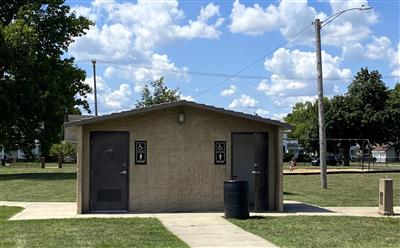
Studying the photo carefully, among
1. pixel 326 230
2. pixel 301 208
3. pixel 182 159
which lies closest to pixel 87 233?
pixel 326 230

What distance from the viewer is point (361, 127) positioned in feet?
224

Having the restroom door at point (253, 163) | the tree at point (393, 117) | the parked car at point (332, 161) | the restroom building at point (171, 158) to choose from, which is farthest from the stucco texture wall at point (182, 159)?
the tree at point (393, 117)

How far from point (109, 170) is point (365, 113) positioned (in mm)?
55094

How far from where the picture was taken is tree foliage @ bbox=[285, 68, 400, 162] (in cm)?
6756

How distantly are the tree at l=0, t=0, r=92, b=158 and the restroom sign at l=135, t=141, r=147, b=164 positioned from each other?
23.3m

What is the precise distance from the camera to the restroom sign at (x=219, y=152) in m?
17.8

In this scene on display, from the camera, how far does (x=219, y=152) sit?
17.9m

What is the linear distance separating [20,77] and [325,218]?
29.3m

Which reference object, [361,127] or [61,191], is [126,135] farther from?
[361,127]

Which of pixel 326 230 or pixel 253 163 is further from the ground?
pixel 253 163

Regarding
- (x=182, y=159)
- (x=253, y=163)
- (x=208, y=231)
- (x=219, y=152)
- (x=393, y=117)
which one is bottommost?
(x=208, y=231)

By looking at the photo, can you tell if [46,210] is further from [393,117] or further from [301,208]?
[393,117]

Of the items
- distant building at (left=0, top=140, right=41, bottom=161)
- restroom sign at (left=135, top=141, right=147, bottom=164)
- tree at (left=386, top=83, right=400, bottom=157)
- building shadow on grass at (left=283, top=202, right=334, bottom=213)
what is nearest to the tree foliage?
tree at (left=386, top=83, right=400, bottom=157)

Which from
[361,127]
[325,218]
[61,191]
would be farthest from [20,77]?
[361,127]
